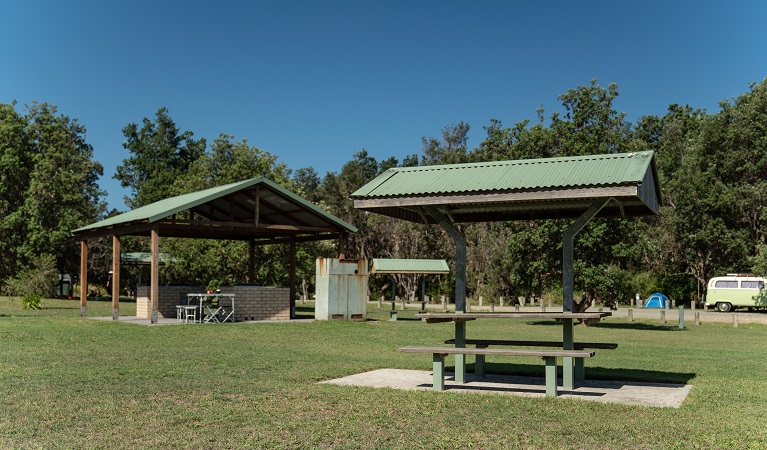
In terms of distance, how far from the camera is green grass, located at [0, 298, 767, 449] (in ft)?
22.2

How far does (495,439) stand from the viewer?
676 centimetres

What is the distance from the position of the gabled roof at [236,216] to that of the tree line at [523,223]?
24.4 ft

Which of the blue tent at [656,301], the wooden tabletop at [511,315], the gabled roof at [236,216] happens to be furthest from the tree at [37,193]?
the wooden tabletop at [511,315]

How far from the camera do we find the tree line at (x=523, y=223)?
93.3ft

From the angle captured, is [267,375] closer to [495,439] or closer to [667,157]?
[495,439]

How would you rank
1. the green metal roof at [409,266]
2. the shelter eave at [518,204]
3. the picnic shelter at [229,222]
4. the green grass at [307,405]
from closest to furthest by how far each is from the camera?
the green grass at [307,405], the shelter eave at [518,204], the picnic shelter at [229,222], the green metal roof at [409,266]

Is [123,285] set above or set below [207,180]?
below

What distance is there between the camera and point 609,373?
11820 mm

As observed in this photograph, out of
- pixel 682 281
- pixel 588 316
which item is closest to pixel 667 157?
pixel 682 281

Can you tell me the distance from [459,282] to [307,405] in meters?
3.53

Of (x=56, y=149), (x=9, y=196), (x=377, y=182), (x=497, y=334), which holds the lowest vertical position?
(x=497, y=334)

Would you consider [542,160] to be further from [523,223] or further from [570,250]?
[523,223]

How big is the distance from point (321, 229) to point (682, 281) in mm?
31485

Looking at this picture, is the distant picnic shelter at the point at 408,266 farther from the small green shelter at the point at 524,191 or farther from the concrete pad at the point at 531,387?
the concrete pad at the point at 531,387
